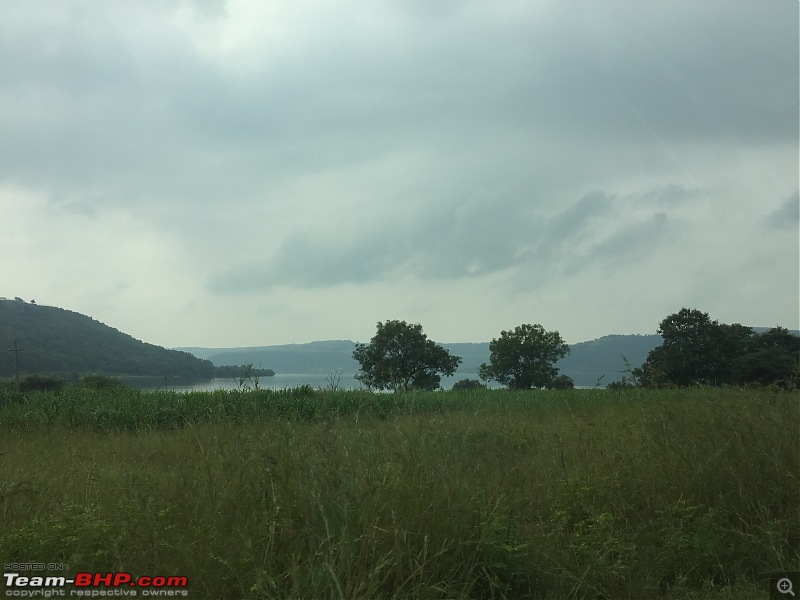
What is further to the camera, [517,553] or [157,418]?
[157,418]

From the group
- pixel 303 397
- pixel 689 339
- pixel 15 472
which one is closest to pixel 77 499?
pixel 15 472

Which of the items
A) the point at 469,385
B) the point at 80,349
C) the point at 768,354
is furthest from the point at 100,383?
the point at 768,354

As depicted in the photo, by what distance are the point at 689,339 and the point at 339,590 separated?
50.0 metres

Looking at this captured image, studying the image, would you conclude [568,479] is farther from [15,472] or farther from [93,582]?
[15,472]

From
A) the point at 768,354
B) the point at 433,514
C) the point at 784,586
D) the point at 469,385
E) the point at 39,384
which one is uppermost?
the point at 768,354

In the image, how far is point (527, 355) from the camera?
197 ft

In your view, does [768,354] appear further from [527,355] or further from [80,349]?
[80,349]

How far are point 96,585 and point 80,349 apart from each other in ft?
124

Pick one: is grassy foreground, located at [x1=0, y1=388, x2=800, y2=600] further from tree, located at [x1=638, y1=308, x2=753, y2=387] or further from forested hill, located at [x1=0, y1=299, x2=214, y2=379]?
tree, located at [x1=638, y1=308, x2=753, y2=387]

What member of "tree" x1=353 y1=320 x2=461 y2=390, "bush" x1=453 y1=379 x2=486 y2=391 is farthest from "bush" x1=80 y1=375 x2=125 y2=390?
"tree" x1=353 y1=320 x2=461 y2=390

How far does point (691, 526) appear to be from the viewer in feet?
18.3

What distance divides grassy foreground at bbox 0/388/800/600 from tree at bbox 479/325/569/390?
52.4 metres

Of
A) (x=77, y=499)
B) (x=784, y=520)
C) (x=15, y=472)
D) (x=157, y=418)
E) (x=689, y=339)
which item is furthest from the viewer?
(x=689, y=339)

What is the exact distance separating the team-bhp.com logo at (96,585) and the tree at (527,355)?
188 ft
